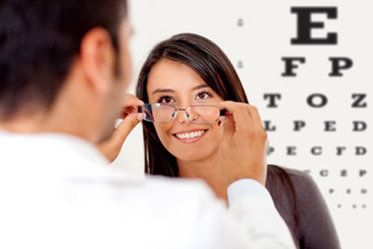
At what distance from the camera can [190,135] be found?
65.4 inches

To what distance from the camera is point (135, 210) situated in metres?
0.61

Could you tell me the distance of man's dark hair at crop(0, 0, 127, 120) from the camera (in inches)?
24.9

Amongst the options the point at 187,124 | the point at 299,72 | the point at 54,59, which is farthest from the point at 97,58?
the point at 299,72

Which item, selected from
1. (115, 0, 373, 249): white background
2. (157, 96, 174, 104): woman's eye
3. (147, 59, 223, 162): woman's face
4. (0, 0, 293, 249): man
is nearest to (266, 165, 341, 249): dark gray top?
(147, 59, 223, 162): woman's face

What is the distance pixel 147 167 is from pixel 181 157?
0.48 ft

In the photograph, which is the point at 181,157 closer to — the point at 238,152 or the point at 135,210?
the point at 238,152

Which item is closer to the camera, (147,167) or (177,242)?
(177,242)

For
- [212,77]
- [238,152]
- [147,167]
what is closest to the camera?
[238,152]

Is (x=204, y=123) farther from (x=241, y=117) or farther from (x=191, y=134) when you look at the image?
(x=241, y=117)

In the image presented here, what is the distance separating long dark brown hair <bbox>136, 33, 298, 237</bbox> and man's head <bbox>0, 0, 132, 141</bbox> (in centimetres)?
102

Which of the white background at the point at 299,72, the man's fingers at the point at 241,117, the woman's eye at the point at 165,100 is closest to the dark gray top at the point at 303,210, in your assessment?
the woman's eye at the point at 165,100

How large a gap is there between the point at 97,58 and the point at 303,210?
1.13 m

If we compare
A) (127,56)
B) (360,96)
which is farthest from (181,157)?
(127,56)

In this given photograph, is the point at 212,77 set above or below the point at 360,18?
below
